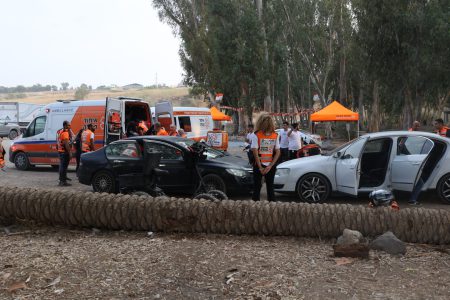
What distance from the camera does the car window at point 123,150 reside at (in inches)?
417

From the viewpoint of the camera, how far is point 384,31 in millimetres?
24906

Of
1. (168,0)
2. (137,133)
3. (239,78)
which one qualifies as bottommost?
(137,133)

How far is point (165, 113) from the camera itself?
1703 centimetres

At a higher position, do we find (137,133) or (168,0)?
(168,0)

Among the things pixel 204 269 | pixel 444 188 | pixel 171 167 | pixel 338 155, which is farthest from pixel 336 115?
pixel 204 269

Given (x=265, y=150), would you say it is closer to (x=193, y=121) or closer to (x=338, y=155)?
(x=338, y=155)

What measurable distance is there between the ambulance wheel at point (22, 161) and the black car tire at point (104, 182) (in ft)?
21.2

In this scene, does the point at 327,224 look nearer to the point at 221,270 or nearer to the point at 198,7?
the point at 221,270

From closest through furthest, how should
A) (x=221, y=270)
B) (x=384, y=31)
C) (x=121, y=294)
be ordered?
(x=121, y=294), (x=221, y=270), (x=384, y=31)

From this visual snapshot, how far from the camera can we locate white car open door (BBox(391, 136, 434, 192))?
9172 mm

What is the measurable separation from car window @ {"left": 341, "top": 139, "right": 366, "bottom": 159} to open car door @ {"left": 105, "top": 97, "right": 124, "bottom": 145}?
23.3 feet

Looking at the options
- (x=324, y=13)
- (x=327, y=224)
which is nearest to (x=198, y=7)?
(x=324, y=13)

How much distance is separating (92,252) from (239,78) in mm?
33147

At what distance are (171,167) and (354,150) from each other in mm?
3731
